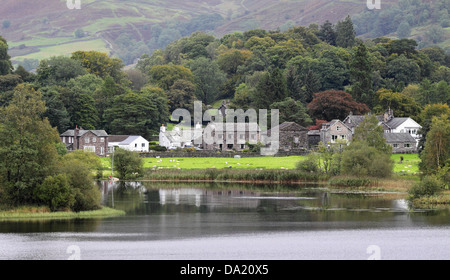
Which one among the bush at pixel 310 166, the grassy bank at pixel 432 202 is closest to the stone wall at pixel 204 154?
the bush at pixel 310 166

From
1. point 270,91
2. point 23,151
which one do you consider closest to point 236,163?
point 270,91

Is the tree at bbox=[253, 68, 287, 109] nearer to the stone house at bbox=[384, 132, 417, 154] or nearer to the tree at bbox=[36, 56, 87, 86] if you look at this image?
the stone house at bbox=[384, 132, 417, 154]

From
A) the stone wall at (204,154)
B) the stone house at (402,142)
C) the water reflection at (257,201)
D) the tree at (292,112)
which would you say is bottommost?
the water reflection at (257,201)

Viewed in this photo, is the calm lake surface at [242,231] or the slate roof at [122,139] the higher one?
the slate roof at [122,139]

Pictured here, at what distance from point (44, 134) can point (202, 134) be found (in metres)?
69.5

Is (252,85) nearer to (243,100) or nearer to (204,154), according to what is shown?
(243,100)

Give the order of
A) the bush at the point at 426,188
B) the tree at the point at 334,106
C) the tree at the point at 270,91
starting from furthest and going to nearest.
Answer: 1. the tree at the point at 270,91
2. the tree at the point at 334,106
3. the bush at the point at 426,188

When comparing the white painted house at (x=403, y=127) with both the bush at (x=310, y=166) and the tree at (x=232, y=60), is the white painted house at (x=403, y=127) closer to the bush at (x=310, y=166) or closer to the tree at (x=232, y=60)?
the bush at (x=310, y=166)

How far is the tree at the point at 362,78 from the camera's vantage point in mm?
140875

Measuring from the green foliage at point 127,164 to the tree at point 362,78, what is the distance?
64.2 m

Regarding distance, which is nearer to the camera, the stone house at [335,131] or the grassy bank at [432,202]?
the grassy bank at [432,202]

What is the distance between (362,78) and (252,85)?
27434mm
